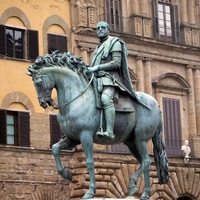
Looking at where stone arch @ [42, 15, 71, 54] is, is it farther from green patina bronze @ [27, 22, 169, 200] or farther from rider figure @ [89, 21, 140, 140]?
green patina bronze @ [27, 22, 169, 200]

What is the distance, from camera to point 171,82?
32.4 meters

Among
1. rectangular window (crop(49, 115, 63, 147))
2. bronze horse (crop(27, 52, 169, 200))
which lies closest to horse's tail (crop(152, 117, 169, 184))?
bronze horse (crop(27, 52, 169, 200))

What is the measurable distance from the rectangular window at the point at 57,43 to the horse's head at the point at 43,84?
1790 cm

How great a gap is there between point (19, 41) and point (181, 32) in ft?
25.4

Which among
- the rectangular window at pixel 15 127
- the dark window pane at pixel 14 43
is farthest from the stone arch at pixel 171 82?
the rectangular window at pixel 15 127

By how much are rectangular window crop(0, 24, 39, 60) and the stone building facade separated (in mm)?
35

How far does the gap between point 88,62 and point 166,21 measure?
4.76 metres

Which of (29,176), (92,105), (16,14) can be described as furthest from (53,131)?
(92,105)

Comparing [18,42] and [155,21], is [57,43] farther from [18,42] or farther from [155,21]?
[155,21]

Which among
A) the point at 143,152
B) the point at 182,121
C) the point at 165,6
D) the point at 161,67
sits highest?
the point at 165,6

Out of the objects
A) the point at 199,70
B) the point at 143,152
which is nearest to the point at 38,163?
the point at 199,70

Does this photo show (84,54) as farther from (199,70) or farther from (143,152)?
(143,152)

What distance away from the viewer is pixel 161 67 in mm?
32281

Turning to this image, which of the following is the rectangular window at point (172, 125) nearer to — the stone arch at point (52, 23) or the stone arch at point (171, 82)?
the stone arch at point (171, 82)
